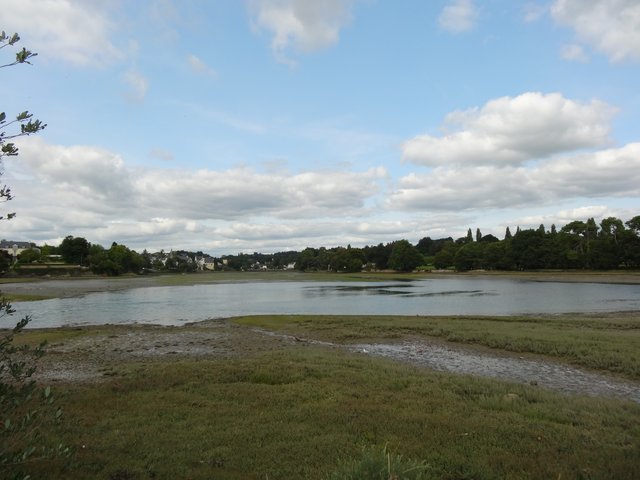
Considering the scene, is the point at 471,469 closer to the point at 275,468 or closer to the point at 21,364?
the point at 275,468

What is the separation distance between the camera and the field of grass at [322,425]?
6.58 m

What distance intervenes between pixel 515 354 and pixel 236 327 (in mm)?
18520

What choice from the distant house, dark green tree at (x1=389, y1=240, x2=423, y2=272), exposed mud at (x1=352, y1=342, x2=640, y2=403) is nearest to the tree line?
dark green tree at (x1=389, y1=240, x2=423, y2=272)

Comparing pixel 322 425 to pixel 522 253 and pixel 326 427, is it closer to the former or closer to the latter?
pixel 326 427

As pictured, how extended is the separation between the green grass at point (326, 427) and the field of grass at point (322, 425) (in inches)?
1.2

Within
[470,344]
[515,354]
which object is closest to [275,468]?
[515,354]

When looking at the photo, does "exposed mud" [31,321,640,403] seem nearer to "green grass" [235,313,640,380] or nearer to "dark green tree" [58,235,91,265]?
"green grass" [235,313,640,380]

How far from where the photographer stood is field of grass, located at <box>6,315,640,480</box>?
21.6 ft

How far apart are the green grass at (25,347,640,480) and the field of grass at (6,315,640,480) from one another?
3cm

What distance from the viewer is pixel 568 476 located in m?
6.28

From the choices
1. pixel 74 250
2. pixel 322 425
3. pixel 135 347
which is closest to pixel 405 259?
pixel 74 250

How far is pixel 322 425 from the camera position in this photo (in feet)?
28.1

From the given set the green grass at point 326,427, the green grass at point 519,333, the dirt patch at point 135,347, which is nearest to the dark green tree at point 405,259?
the green grass at point 519,333

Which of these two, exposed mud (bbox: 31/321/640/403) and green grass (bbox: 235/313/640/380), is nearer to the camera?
exposed mud (bbox: 31/321/640/403)
